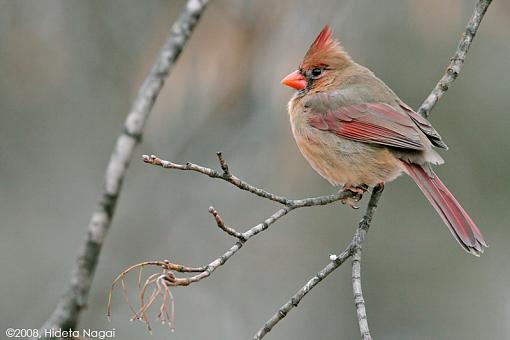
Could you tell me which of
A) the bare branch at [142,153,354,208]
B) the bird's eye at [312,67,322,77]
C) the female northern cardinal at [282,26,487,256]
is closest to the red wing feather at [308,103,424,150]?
the female northern cardinal at [282,26,487,256]

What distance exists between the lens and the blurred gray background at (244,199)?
307 inches

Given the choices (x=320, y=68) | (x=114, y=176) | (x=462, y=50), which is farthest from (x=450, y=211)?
(x=114, y=176)

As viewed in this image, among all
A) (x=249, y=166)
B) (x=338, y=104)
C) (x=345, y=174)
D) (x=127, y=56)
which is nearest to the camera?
(x=345, y=174)

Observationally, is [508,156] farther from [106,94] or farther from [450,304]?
[106,94]

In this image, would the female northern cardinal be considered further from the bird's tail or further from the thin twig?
the thin twig

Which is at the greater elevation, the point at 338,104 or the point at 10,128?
the point at 10,128

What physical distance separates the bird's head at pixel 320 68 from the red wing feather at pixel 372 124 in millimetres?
377

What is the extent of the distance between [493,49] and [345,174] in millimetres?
4993

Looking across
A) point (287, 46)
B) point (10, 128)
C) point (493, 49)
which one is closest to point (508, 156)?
point (493, 49)

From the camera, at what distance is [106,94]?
350 inches

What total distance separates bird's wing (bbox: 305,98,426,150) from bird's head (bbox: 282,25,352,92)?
26cm

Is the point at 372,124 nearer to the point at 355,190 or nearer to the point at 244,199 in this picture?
the point at 355,190

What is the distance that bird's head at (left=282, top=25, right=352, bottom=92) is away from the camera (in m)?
5.67

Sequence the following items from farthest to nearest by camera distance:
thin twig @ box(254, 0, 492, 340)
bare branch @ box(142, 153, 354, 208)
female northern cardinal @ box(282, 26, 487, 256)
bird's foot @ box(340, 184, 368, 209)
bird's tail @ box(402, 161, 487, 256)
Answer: bird's foot @ box(340, 184, 368, 209), female northern cardinal @ box(282, 26, 487, 256), bird's tail @ box(402, 161, 487, 256), thin twig @ box(254, 0, 492, 340), bare branch @ box(142, 153, 354, 208)
